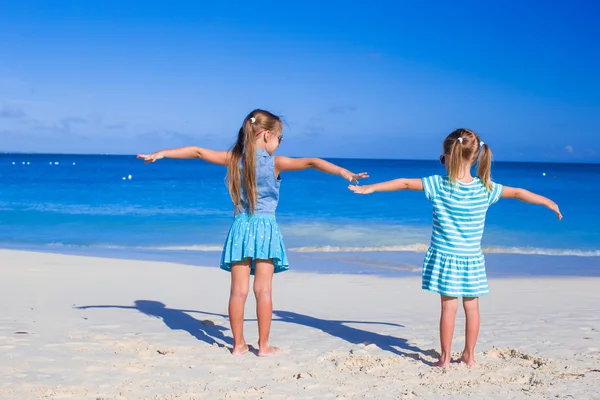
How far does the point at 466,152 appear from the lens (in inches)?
171

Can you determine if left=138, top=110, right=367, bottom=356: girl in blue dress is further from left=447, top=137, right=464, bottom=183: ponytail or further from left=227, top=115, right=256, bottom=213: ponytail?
left=447, top=137, right=464, bottom=183: ponytail

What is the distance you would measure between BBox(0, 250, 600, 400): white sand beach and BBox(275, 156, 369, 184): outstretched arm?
1.30 meters

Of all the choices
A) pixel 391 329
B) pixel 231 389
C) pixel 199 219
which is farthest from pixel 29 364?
pixel 199 219

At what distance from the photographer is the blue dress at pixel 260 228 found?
4.62 m

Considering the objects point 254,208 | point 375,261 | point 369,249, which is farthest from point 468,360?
point 369,249

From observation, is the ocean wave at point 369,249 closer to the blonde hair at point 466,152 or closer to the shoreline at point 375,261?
the shoreline at point 375,261

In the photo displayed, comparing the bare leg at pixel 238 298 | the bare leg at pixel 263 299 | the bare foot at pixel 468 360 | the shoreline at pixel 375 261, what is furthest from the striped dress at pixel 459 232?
the shoreline at pixel 375 261

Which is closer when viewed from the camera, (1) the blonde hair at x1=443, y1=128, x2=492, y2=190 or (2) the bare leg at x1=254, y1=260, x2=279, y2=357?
(1) the blonde hair at x1=443, y1=128, x2=492, y2=190

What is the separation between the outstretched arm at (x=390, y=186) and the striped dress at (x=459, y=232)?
70 mm

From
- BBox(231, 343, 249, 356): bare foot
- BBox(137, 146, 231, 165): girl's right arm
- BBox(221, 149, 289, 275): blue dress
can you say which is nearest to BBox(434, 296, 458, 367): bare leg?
BBox(221, 149, 289, 275): blue dress

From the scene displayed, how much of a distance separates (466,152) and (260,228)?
1.52m

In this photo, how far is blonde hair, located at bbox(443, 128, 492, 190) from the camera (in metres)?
4.34

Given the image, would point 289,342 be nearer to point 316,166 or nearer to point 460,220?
point 316,166

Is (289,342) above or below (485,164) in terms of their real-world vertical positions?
below
